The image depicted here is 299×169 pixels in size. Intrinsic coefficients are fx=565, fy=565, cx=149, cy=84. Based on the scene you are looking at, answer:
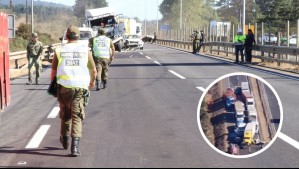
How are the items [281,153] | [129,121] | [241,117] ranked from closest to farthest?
[241,117], [281,153], [129,121]

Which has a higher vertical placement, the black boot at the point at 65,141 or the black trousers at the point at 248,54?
the black trousers at the point at 248,54

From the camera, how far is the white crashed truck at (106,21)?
149 feet

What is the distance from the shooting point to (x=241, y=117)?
3.76 m

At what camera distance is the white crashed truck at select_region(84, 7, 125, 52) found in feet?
149

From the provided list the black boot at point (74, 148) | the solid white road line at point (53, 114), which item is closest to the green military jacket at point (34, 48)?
the solid white road line at point (53, 114)

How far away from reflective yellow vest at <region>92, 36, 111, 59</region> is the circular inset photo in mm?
11869

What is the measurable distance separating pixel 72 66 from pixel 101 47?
8.45 m

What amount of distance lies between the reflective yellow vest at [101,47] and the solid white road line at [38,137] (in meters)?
6.34

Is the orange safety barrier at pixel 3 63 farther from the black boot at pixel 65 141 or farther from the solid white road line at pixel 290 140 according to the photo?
the solid white road line at pixel 290 140

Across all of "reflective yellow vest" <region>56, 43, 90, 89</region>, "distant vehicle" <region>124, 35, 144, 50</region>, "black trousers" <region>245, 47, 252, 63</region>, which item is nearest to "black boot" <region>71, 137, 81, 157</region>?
"reflective yellow vest" <region>56, 43, 90, 89</region>

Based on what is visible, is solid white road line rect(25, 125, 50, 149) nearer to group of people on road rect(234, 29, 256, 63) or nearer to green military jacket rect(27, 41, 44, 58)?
green military jacket rect(27, 41, 44, 58)

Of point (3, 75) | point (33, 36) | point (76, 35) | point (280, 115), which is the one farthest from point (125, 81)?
point (280, 115)

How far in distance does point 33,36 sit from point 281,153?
40.0ft

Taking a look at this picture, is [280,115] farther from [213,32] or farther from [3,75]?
[213,32]
